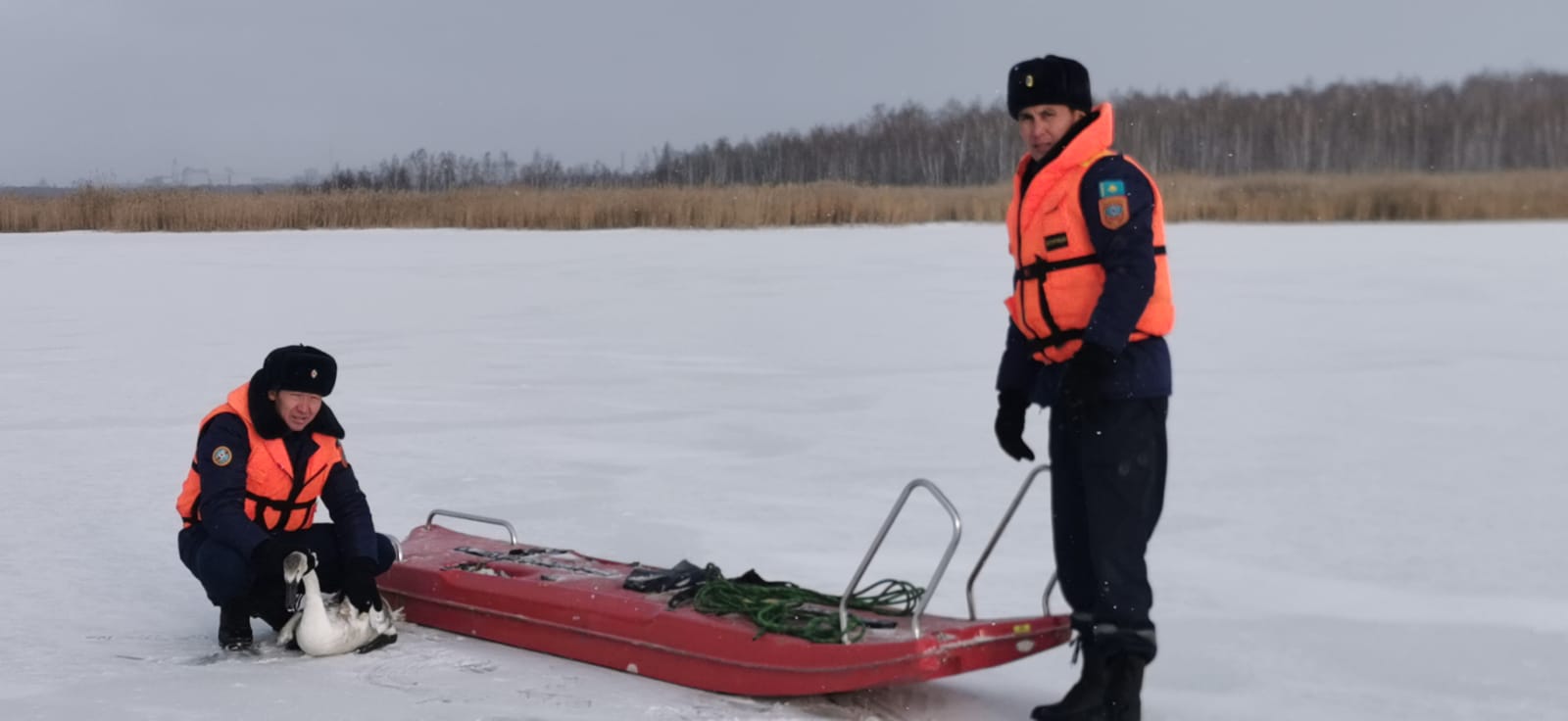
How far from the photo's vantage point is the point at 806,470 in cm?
541

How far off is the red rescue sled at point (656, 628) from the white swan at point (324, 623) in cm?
22

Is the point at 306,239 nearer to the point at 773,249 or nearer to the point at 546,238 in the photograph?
the point at 546,238

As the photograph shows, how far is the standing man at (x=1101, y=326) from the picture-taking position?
112 inches

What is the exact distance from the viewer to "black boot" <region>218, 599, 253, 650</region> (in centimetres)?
345

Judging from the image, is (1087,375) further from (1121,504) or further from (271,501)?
(271,501)

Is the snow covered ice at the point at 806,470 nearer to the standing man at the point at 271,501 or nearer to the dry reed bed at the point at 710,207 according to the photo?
the standing man at the point at 271,501

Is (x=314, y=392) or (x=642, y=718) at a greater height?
(x=314, y=392)

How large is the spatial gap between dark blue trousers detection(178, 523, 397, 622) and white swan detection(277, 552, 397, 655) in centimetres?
8

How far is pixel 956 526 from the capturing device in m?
3.03

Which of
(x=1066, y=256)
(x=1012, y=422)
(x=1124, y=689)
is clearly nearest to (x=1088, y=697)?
(x=1124, y=689)

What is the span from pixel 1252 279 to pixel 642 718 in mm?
10581

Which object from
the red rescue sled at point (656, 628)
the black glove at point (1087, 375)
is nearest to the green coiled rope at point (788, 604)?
the red rescue sled at point (656, 628)

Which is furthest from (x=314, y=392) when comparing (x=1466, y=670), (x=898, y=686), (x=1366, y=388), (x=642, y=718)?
(x=1366, y=388)

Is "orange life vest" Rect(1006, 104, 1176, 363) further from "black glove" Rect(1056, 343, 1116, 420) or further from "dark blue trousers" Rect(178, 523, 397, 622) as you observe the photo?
"dark blue trousers" Rect(178, 523, 397, 622)
